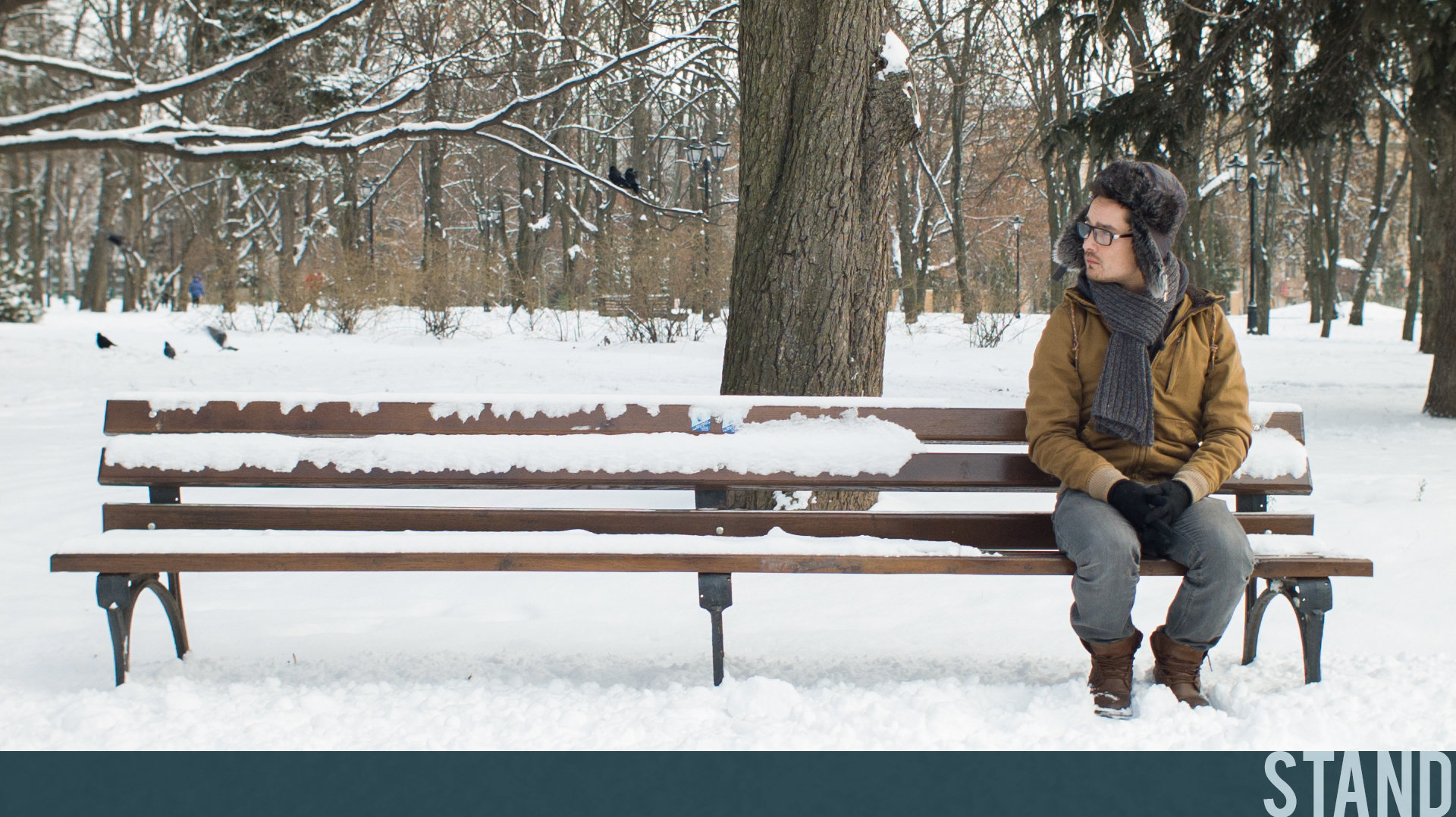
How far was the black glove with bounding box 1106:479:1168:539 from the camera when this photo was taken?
2.98m

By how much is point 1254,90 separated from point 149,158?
36.1 metres

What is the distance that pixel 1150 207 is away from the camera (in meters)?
3.12

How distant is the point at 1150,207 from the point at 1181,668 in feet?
4.14


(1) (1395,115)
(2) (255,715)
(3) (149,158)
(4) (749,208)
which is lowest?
(2) (255,715)

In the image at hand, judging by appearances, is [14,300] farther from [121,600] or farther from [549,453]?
[549,453]

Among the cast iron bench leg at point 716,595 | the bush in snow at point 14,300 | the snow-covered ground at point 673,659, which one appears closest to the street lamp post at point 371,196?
the bush in snow at point 14,300

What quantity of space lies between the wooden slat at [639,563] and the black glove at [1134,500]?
16cm

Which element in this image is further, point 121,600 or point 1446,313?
point 1446,313

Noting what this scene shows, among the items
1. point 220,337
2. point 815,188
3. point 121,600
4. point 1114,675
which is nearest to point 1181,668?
point 1114,675

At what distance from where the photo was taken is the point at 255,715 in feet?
9.98

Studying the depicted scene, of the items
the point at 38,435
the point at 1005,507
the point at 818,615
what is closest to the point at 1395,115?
the point at 1005,507
